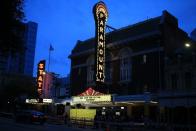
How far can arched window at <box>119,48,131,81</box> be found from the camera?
48209mm

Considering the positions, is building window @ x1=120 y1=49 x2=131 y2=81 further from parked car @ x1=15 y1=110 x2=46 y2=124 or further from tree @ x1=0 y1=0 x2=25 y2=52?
tree @ x1=0 y1=0 x2=25 y2=52

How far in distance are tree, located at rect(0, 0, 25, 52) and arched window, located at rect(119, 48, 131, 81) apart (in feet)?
106

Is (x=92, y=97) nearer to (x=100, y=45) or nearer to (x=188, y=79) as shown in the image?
(x=100, y=45)

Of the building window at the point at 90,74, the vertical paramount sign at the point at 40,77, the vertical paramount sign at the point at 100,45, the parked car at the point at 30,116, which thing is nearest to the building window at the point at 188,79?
the vertical paramount sign at the point at 100,45

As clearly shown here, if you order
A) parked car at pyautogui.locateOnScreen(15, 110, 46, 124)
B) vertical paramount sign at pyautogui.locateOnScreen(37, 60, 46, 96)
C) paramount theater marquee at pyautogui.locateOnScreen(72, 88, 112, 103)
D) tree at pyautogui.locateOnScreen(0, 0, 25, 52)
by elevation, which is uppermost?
vertical paramount sign at pyautogui.locateOnScreen(37, 60, 46, 96)

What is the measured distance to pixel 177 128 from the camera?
95.5 ft

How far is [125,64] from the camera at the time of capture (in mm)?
48969

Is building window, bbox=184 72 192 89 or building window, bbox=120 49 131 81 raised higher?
building window, bbox=120 49 131 81

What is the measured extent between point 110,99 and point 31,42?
164 meters

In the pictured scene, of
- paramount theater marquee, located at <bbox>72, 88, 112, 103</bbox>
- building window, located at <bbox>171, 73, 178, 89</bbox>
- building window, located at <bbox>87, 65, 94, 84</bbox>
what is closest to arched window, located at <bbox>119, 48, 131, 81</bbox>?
paramount theater marquee, located at <bbox>72, 88, 112, 103</bbox>

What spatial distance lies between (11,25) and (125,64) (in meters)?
34.8

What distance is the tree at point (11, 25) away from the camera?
1430cm

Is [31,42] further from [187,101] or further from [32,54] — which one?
[187,101]

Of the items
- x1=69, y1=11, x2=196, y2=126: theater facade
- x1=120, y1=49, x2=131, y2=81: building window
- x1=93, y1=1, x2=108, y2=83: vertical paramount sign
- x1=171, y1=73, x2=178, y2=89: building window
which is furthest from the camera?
x1=120, y1=49, x2=131, y2=81: building window
